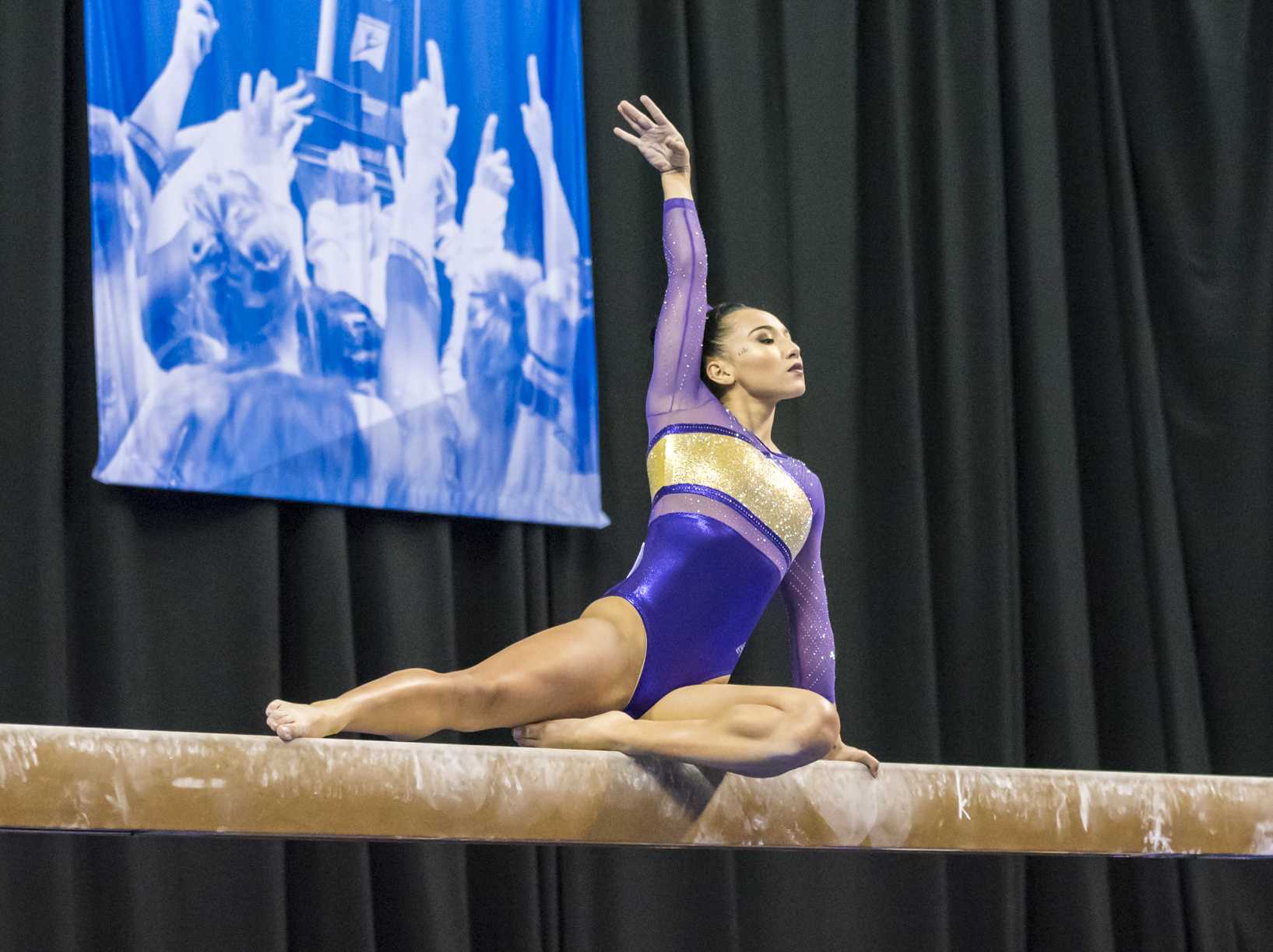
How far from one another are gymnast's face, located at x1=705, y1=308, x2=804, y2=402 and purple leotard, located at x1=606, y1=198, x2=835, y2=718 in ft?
0.30

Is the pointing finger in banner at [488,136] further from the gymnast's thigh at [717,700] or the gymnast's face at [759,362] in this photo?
the gymnast's thigh at [717,700]

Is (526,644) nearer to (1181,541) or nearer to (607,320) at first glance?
(607,320)

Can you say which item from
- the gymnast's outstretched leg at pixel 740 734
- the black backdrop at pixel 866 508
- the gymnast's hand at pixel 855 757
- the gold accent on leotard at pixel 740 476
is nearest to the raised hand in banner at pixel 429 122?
the black backdrop at pixel 866 508

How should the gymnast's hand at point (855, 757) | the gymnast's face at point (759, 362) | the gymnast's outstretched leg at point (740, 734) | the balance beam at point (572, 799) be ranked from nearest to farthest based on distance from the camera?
the balance beam at point (572, 799) → the gymnast's outstretched leg at point (740, 734) → the gymnast's hand at point (855, 757) → the gymnast's face at point (759, 362)

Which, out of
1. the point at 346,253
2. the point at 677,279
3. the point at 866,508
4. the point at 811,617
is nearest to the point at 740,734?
the point at 811,617

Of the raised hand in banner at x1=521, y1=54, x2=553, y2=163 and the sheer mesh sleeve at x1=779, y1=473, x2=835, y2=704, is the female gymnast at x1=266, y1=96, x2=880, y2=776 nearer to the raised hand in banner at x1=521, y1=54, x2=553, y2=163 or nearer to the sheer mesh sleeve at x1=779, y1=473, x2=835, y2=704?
the sheer mesh sleeve at x1=779, y1=473, x2=835, y2=704

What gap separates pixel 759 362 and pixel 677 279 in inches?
10.0

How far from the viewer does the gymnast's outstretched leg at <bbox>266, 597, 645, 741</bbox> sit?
232 centimetres

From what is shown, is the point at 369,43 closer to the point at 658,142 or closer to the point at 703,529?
the point at 658,142

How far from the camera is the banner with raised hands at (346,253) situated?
11.6 feet

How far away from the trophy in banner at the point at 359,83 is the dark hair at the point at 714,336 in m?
1.09

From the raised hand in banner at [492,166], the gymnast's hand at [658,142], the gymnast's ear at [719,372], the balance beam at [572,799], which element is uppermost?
the raised hand in banner at [492,166]

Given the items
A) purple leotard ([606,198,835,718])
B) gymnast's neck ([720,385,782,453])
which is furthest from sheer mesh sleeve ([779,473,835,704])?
gymnast's neck ([720,385,782,453])

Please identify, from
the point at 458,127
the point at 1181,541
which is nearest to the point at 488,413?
the point at 458,127
